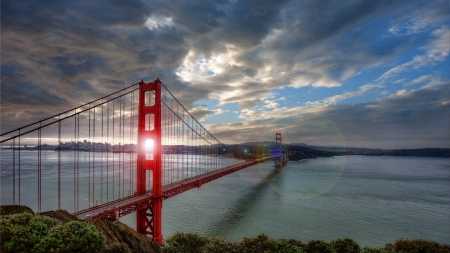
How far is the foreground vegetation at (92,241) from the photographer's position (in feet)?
21.8

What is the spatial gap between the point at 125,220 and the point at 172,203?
24.4 ft

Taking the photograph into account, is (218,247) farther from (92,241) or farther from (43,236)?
(43,236)

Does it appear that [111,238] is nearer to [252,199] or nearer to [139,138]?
[139,138]

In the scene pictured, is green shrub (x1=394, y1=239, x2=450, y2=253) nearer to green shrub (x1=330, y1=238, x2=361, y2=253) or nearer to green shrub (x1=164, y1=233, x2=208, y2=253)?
green shrub (x1=330, y1=238, x2=361, y2=253)

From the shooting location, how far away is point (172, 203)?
29391 millimetres

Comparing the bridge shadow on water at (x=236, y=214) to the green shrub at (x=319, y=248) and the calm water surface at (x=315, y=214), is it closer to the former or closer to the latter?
the calm water surface at (x=315, y=214)

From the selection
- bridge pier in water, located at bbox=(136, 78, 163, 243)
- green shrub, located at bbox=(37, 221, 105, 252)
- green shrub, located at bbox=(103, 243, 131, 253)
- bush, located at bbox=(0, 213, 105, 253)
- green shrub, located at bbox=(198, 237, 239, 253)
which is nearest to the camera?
bush, located at bbox=(0, 213, 105, 253)

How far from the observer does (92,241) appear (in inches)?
290

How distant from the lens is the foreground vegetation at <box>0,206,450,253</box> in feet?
21.8

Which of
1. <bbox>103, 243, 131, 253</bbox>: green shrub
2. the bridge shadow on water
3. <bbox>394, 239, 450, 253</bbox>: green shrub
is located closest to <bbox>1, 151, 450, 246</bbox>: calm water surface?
the bridge shadow on water

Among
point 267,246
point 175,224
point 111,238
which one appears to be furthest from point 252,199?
point 111,238

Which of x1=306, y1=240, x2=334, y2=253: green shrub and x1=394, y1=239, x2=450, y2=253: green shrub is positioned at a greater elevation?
x1=306, y1=240, x2=334, y2=253: green shrub

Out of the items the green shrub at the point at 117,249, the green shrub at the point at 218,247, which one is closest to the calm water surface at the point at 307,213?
the green shrub at the point at 218,247

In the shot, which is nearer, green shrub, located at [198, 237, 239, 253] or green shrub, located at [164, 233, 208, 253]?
green shrub, located at [198, 237, 239, 253]
